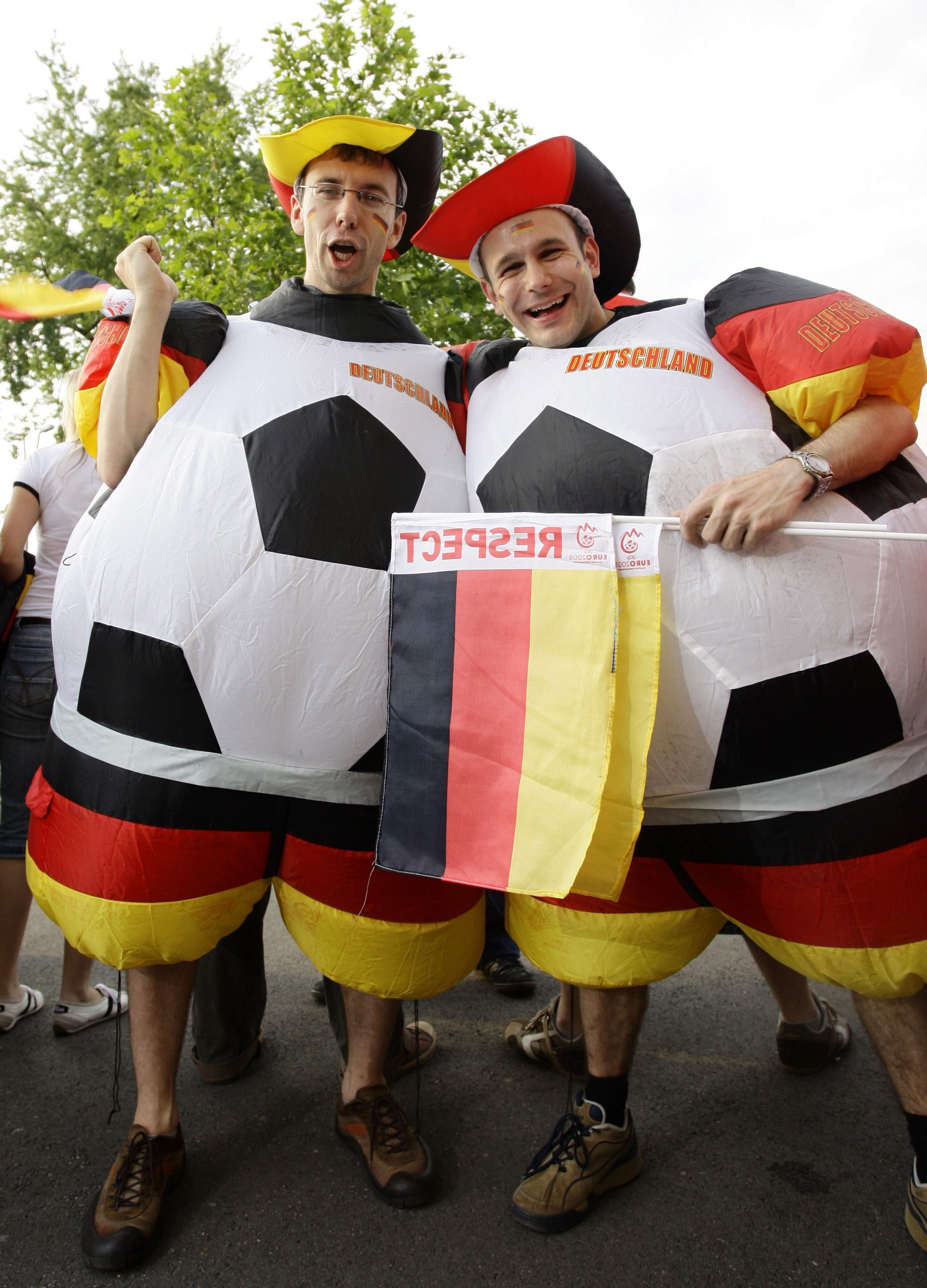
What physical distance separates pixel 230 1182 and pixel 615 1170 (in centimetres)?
91

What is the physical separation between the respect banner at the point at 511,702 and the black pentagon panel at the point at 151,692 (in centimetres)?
40

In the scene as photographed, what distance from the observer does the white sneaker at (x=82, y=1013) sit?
2682mm

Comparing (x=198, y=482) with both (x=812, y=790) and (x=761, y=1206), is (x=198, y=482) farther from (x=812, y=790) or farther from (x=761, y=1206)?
(x=761, y=1206)

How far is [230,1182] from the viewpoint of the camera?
6.51 feet

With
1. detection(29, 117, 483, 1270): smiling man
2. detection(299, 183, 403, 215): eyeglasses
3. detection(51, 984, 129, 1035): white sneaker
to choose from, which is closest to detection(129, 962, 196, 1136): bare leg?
detection(29, 117, 483, 1270): smiling man

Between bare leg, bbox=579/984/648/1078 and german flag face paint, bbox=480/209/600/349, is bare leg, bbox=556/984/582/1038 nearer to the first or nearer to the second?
bare leg, bbox=579/984/648/1078

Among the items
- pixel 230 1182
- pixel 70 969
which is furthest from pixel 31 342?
pixel 230 1182

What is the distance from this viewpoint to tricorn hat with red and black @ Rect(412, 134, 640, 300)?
75.7 inches

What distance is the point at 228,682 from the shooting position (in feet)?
5.45

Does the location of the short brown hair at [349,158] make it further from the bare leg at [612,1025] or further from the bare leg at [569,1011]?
the bare leg at [569,1011]

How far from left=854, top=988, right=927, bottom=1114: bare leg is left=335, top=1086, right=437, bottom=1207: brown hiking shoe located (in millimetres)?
1045

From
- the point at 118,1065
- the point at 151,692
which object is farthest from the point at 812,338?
the point at 118,1065

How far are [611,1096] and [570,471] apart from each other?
1.46 metres

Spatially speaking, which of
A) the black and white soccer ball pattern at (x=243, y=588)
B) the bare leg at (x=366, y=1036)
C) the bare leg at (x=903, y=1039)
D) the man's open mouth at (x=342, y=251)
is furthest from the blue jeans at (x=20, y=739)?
the bare leg at (x=903, y=1039)
